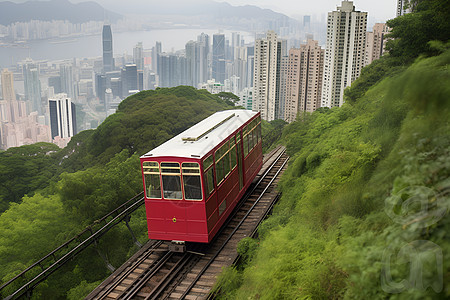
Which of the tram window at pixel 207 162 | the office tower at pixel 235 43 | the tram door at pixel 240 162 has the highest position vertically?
the office tower at pixel 235 43

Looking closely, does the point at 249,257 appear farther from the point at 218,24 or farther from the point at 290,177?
the point at 218,24

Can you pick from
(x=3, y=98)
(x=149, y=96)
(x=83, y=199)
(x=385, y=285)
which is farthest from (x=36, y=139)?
(x=385, y=285)

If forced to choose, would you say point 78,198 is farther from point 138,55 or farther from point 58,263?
point 138,55

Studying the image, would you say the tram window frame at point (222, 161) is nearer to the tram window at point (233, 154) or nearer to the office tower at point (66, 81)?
the tram window at point (233, 154)

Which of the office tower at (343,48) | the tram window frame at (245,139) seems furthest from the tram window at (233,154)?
the office tower at (343,48)

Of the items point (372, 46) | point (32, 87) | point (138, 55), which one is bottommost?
point (32, 87)

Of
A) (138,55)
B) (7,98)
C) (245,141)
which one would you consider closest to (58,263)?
(245,141)
